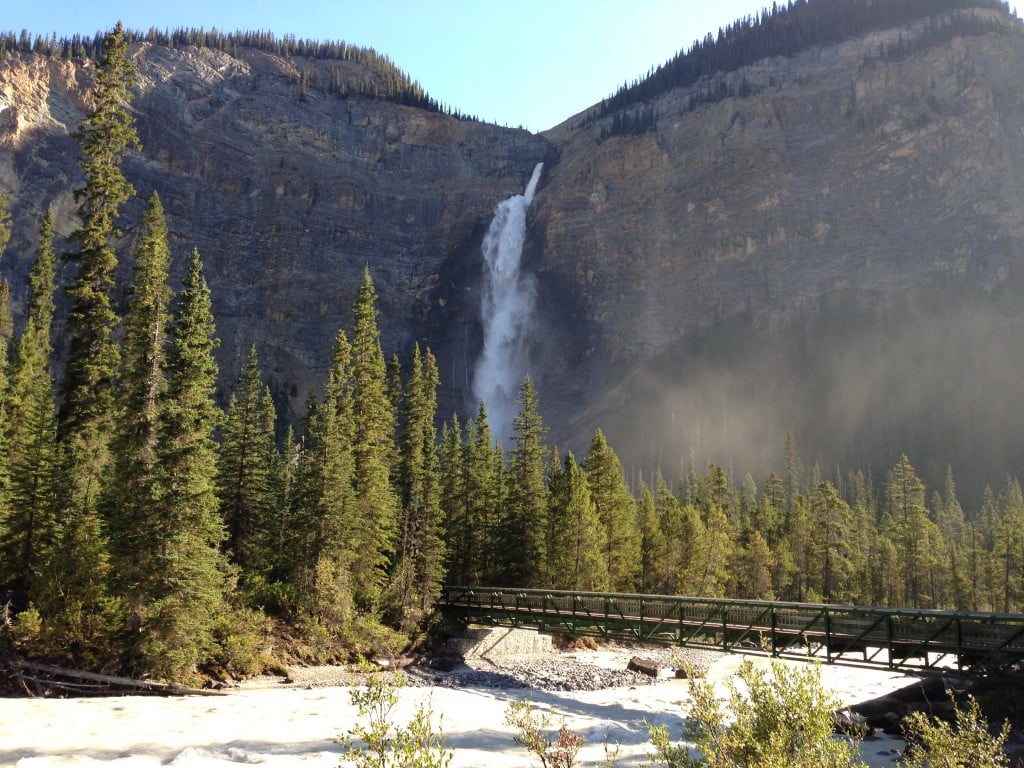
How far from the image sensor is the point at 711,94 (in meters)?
143

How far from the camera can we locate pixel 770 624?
2719 cm

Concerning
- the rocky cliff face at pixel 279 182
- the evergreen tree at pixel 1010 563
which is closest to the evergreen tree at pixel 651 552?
the evergreen tree at pixel 1010 563

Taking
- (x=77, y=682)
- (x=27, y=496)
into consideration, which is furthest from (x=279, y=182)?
(x=77, y=682)

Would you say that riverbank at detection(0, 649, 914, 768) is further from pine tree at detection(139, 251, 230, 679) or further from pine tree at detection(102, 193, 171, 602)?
pine tree at detection(102, 193, 171, 602)

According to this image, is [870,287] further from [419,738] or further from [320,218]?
[419,738]

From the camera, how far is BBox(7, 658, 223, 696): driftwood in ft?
68.6

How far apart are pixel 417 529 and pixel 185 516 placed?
57.4ft

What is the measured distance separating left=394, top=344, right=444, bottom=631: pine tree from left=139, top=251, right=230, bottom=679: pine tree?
1253cm

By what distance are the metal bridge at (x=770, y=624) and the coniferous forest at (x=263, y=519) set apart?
5.12 metres

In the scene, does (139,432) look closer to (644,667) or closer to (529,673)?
(529,673)

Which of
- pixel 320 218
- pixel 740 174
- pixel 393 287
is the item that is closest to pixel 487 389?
pixel 393 287

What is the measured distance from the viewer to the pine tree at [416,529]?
123ft

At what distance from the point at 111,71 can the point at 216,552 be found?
2009cm

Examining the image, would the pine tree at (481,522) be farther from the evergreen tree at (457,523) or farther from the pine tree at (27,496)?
the pine tree at (27,496)
